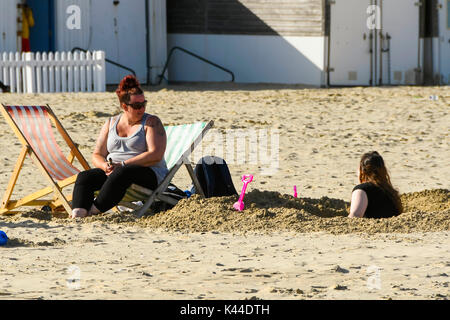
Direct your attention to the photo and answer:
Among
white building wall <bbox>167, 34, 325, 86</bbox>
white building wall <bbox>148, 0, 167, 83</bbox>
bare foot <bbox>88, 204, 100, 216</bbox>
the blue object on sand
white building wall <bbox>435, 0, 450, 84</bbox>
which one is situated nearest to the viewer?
the blue object on sand

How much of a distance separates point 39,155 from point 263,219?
2.13m

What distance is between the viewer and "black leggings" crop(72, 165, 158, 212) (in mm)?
7742

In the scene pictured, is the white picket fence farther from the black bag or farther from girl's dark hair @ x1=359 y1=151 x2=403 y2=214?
girl's dark hair @ x1=359 y1=151 x2=403 y2=214

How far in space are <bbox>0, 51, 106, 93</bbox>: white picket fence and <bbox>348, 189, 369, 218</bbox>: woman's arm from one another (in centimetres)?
1127

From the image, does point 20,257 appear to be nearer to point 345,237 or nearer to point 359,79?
point 345,237

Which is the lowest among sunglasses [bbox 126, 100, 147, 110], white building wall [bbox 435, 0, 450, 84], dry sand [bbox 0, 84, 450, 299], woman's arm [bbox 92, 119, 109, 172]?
dry sand [bbox 0, 84, 450, 299]

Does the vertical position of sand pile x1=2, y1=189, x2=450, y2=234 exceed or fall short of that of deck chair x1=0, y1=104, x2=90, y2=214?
it falls short

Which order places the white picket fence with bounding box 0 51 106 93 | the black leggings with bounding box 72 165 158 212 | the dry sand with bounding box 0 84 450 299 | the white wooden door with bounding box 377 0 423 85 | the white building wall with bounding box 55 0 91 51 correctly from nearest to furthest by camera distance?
the dry sand with bounding box 0 84 450 299 → the black leggings with bounding box 72 165 158 212 → the white picket fence with bounding box 0 51 106 93 → the white building wall with bounding box 55 0 91 51 → the white wooden door with bounding box 377 0 423 85

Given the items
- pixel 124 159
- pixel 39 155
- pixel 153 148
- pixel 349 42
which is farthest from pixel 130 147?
pixel 349 42

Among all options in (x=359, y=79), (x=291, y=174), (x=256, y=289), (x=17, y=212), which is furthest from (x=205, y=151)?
(x=359, y=79)

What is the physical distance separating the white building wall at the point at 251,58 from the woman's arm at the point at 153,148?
12572mm

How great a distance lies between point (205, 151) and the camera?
11.8m

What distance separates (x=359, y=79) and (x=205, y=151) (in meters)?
9.46

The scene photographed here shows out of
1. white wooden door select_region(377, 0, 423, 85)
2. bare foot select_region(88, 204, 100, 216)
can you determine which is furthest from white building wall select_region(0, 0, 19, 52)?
bare foot select_region(88, 204, 100, 216)
